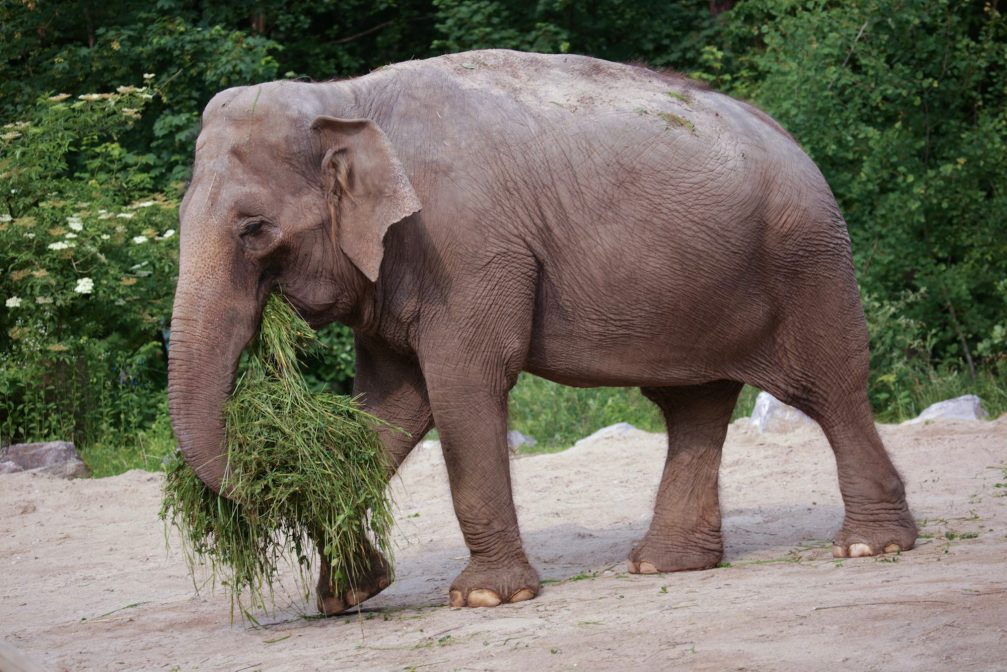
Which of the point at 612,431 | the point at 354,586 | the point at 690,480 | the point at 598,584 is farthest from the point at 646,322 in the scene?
the point at 612,431

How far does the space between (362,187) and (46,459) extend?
583 cm

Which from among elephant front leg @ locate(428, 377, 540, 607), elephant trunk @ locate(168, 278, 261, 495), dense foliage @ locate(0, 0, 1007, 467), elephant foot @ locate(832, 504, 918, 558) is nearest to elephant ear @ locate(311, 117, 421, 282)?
elephant trunk @ locate(168, 278, 261, 495)

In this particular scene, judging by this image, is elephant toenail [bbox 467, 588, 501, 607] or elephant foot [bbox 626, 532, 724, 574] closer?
elephant toenail [bbox 467, 588, 501, 607]

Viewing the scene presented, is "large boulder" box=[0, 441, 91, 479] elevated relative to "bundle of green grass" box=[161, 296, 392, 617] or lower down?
elevated

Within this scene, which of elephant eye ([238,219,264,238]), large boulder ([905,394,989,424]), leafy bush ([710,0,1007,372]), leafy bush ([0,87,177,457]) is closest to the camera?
elephant eye ([238,219,264,238])

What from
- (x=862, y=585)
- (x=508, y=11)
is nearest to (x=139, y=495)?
(x=862, y=585)

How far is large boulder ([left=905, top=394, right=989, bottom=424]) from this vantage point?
10.8m

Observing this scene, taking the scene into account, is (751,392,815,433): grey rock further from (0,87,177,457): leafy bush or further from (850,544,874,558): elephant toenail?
(0,87,177,457): leafy bush

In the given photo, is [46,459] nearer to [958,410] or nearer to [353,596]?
[353,596]

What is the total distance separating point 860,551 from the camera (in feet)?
21.3

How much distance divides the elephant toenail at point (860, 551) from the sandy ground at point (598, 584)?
11 centimetres

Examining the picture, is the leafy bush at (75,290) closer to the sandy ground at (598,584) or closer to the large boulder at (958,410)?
the sandy ground at (598,584)

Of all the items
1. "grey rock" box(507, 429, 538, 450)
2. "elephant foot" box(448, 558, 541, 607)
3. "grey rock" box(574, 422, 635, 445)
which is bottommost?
"elephant foot" box(448, 558, 541, 607)

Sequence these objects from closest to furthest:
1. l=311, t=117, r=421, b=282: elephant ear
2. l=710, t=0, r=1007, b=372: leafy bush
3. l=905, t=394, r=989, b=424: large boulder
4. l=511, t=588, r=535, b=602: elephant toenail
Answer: l=311, t=117, r=421, b=282: elephant ear < l=511, t=588, r=535, b=602: elephant toenail < l=905, t=394, r=989, b=424: large boulder < l=710, t=0, r=1007, b=372: leafy bush
